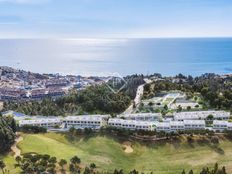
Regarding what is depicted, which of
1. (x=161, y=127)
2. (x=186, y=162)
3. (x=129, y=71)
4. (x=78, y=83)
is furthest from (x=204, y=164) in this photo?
(x=129, y=71)

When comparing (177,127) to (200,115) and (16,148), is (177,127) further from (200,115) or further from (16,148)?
(16,148)

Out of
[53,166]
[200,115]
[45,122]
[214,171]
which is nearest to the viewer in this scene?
[214,171]

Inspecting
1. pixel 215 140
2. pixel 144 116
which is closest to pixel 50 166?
pixel 215 140

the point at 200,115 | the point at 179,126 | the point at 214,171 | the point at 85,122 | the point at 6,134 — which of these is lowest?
the point at 214,171

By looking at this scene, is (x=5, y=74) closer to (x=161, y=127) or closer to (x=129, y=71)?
(x=129, y=71)

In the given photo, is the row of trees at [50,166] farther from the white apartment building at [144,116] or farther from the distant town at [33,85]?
the distant town at [33,85]

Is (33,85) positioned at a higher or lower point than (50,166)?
higher

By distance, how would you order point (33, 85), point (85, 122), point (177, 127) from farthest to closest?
point (33, 85) → point (85, 122) → point (177, 127)

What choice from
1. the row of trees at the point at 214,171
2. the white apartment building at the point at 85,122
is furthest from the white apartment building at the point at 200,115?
the row of trees at the point at 214,171
